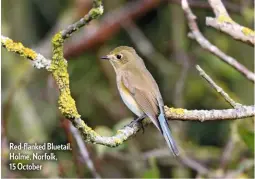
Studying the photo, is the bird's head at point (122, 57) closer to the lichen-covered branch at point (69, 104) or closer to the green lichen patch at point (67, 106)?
the lichen-covered branch at point (69, 104)

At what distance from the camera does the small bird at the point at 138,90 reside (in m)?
3.73

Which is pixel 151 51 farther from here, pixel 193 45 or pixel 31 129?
pixel 31 129

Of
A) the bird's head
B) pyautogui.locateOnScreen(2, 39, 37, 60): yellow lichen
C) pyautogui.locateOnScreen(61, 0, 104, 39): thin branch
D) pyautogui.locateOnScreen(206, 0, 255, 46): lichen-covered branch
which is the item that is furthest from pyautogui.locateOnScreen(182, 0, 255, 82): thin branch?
pyautogui.locateOnScreen(61, 0, 104, 39): thin branch

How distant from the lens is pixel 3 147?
4.23 meters

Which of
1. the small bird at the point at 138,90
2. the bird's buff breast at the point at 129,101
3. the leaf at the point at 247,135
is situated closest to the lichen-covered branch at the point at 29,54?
the small bird at the point at 138,90

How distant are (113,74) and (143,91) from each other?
196 cm

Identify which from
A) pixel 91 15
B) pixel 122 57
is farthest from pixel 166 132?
pixel 91 15

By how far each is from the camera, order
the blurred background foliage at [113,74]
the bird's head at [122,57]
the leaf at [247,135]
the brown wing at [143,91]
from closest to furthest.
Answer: the brown wing at [143,91] < the leaf at [247,135] < the bird's head at [122,57] < the blurred background foliage at [113,74]

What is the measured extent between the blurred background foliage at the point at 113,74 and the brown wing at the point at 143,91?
101 centimetres

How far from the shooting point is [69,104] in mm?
2576

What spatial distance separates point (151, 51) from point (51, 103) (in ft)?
3.57

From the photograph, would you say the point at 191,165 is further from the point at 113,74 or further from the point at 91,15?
the point at 91,15

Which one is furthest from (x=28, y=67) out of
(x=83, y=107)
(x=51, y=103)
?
(x=83, y=107)

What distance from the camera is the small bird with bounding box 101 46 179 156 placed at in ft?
12.2
